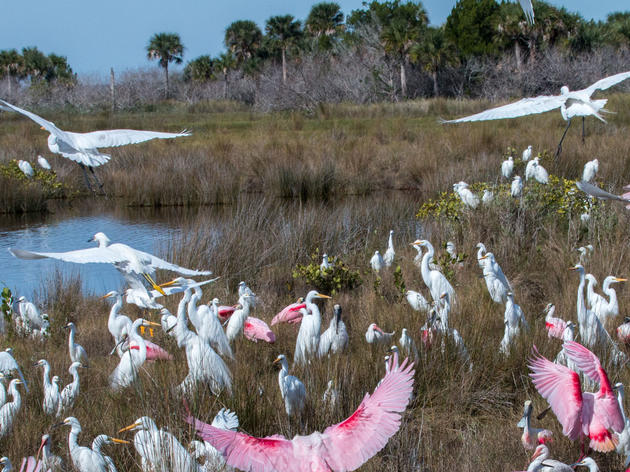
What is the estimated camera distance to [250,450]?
213 cm

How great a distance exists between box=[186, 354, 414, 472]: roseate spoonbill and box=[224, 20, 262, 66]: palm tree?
44.8 meters

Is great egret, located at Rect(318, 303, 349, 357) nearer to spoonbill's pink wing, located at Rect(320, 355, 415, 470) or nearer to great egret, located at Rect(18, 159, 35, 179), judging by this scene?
spoonbill's pink wing, located at Rect(320, 355, 415, 470)

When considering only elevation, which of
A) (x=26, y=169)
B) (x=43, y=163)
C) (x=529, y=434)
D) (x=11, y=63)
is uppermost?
(x=11, y=63)

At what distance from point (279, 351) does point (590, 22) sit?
3665 cm

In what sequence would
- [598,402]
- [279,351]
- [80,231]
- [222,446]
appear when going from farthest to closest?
[80,231] → [279,351] → [598,402] → [222,446]

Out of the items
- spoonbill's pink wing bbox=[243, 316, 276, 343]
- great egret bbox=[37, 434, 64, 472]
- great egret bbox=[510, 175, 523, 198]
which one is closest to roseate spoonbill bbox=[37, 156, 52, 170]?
great egret bbox=[510, 175, 523, 198]

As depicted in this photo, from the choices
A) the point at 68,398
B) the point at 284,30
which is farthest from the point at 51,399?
the point at 284,30

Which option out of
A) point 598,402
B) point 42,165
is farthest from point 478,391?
point 42,165

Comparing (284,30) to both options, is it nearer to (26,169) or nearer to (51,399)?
(26,169)

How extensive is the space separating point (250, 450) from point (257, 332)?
229 cm

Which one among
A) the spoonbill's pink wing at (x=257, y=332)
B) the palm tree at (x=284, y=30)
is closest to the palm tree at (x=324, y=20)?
the palm tree at (x=284, y=30)

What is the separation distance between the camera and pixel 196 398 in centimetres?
280

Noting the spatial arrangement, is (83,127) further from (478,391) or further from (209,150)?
(478,391)

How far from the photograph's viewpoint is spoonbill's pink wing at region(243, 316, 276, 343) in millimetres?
4383
